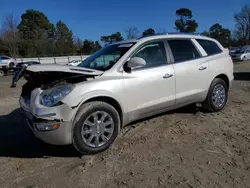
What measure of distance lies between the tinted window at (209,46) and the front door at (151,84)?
1196mm

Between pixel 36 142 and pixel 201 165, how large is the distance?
2721 mm

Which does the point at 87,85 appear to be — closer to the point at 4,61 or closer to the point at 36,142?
the point at 36,142

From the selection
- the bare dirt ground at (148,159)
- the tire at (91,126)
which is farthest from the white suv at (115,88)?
the bare dirt ground at (148,159)

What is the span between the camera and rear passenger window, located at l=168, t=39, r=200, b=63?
167 inches

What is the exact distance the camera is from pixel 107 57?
4059 mm

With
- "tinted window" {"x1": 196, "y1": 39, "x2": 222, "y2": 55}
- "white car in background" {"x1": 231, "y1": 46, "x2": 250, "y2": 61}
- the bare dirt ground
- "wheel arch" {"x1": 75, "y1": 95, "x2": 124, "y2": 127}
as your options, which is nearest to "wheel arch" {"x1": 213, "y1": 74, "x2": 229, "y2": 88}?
"tinted window" {"x1": 196, "y1": 39, "x2": 222, "y2": 55}

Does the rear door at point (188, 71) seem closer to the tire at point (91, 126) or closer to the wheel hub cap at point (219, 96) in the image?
the wheel hub cap at point (219, 96)

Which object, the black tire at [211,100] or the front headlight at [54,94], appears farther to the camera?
the black tire at [211,100]

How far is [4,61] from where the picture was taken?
76.3ft

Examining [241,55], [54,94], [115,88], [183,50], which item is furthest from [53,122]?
[241,55]

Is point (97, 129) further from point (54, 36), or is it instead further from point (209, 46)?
point (54, 36)

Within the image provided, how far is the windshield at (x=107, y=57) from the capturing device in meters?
3.74

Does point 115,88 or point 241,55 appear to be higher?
point 241,55

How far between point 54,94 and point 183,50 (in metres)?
2.69
